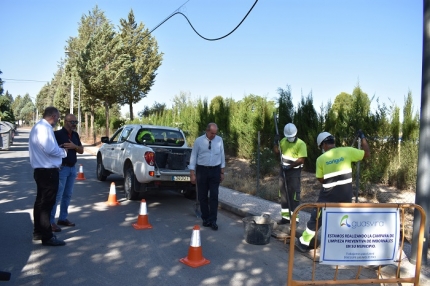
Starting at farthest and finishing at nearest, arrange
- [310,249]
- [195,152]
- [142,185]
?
[142,185]
[195,152]
[310,249]

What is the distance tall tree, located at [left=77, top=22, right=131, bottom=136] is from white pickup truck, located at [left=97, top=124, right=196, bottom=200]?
61.6 feet

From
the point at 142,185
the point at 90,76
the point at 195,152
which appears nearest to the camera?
the point at 195,152

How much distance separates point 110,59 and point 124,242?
2553cm

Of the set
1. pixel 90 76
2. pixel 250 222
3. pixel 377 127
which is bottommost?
pixel 250 222

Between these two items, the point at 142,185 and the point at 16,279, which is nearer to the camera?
the point at 16,279

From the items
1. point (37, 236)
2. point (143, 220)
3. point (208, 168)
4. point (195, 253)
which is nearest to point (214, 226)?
point (208, 168)

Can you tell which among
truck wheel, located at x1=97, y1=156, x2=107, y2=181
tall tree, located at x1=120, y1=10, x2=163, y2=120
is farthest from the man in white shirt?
tall tree, located at x1=120, y1=10, x2=163, y2=120

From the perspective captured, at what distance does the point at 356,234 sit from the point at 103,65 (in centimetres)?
2746

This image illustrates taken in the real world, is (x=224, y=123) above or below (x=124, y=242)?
above

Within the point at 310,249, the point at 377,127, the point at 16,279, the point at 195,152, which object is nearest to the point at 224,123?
the point at 377,127

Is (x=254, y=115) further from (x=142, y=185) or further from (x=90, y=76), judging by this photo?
(x=90, y=76)

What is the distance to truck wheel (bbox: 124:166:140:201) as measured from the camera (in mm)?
8984

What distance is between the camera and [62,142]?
6.36 meters

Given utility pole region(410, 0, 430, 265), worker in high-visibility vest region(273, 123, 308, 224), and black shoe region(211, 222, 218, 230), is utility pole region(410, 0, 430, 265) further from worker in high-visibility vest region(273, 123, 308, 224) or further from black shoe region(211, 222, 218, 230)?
black shoe region(211, 222, 218, 230)
